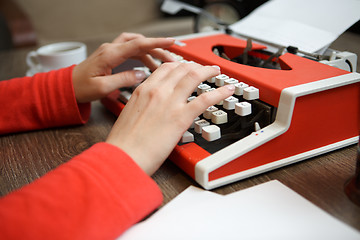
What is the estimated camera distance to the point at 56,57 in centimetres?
94

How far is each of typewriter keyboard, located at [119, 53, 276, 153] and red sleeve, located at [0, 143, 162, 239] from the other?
143 millimetres

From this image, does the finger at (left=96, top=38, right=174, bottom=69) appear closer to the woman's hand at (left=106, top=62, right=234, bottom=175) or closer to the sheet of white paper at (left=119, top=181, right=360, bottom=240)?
the woman's hand at (left=106, top=62, right=234, bottom=175)

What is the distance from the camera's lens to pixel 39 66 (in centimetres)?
101

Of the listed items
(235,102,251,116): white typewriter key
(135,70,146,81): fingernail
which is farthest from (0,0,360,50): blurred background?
(235,102,251,116): white typewriter key

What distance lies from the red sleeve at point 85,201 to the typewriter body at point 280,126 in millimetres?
105

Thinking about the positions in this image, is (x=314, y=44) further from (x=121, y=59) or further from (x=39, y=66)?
(x=39, y=66)

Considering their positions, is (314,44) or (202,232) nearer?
(202,232)

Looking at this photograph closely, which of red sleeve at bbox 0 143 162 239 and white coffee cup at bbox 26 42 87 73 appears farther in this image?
white coffee cup at bbox 26 42 87 73

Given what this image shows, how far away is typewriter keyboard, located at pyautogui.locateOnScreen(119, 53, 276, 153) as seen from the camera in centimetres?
54

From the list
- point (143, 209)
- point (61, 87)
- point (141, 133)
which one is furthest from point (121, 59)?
point (143, 209)

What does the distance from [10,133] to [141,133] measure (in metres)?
0.40

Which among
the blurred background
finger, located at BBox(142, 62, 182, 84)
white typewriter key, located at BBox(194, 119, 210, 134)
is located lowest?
the blurred background

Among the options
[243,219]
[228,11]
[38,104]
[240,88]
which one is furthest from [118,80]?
[228,11]

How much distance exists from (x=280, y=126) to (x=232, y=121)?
0.38 ft
